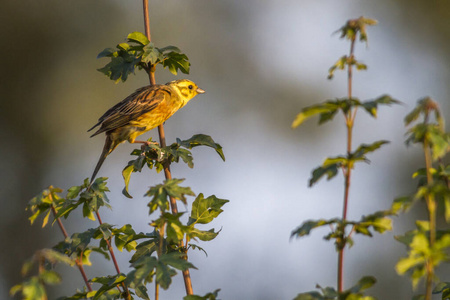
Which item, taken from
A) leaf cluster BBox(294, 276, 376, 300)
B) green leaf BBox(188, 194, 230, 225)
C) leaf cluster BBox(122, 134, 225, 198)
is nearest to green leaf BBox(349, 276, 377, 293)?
leaf cluster BBox(294, 276, 376, 300)

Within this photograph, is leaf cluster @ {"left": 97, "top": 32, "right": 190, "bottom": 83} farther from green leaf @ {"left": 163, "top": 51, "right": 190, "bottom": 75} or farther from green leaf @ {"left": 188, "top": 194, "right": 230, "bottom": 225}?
green leaf @ {"left": 188, "top": 194, "right": 230, "bottom": 225}

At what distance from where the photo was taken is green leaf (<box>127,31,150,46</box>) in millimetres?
2592

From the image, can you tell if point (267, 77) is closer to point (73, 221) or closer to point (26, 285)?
Answer: point (73, 221)

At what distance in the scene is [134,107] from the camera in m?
4.45

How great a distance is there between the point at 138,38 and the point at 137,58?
8 centimetres

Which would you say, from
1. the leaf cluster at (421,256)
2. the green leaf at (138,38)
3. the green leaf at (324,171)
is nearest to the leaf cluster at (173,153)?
the green leaf at (138,38)

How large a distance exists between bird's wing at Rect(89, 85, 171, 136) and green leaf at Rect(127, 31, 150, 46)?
5.67 ft

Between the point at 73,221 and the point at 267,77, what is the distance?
3.39 metres

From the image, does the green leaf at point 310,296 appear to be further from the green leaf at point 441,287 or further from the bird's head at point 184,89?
the bird's head at point 184,89

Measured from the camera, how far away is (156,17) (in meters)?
9.29

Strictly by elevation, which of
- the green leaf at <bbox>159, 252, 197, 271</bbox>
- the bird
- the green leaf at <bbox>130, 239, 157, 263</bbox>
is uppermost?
the bird

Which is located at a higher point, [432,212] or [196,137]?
[196,137]

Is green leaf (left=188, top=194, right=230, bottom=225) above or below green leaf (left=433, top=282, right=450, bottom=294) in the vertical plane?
above

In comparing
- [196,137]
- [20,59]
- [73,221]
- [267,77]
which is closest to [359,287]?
[196,137]
